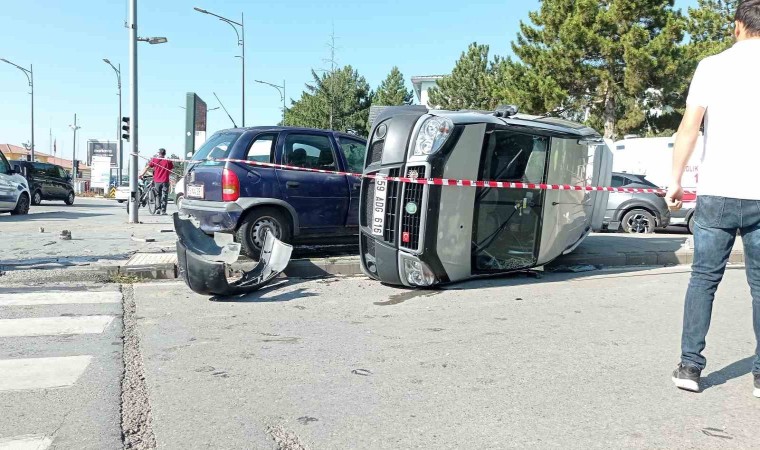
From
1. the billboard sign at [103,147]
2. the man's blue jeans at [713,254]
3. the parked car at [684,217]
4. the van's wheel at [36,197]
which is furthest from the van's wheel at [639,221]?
the billboard sign at [103,147]

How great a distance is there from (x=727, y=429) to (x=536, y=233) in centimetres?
418

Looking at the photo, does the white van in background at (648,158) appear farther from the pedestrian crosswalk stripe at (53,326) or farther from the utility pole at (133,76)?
the pedestrian crosswalk stripe at (53,326)

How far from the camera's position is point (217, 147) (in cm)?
775

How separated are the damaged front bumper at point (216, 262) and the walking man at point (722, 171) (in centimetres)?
421

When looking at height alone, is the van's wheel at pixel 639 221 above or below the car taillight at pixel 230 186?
Answer: below

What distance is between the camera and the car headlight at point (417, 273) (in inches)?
250

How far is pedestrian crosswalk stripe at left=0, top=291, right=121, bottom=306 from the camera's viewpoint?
Answer: 5.90m

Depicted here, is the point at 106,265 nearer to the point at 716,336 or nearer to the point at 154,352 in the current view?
the point at 154,352

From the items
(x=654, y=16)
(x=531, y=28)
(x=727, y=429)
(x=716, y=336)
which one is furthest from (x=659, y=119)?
(x=727, y=429)

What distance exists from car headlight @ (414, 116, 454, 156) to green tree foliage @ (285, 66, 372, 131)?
28399mm

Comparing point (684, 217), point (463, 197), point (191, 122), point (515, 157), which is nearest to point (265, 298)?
point (463, 197)

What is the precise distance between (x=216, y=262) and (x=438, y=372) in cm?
302

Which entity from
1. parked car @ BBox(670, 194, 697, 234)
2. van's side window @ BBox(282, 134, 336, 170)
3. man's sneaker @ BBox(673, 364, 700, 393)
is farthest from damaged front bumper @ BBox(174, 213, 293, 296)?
parked car @ BBox(670, 194, 697, 234)

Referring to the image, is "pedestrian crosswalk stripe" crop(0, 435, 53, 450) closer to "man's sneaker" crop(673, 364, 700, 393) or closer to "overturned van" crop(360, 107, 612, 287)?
"man's sneaker" crop(673, 364, 700, 393)
